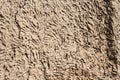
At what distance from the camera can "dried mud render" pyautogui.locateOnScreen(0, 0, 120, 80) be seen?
661mm

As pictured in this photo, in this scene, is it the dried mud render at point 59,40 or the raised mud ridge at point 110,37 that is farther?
the raised mud ridge at point 110,37

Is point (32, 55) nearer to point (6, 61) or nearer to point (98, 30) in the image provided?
point (6, 61)

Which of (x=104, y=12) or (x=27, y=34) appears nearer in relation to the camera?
(x=27, y=34)

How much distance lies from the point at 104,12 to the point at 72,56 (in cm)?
16

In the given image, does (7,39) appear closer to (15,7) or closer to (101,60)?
(15,7)

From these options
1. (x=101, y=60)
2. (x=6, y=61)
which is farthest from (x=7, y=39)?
(x=101, y=60)

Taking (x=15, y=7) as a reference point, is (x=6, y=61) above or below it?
below

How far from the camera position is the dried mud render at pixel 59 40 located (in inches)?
26.0

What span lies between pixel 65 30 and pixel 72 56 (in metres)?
0.07

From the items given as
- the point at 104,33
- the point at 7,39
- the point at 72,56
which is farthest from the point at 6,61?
the point at 104,33

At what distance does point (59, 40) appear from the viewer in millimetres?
724

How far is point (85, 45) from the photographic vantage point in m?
0.76

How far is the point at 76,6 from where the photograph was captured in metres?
0.76

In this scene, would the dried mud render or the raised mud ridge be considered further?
the raised mud ridge
